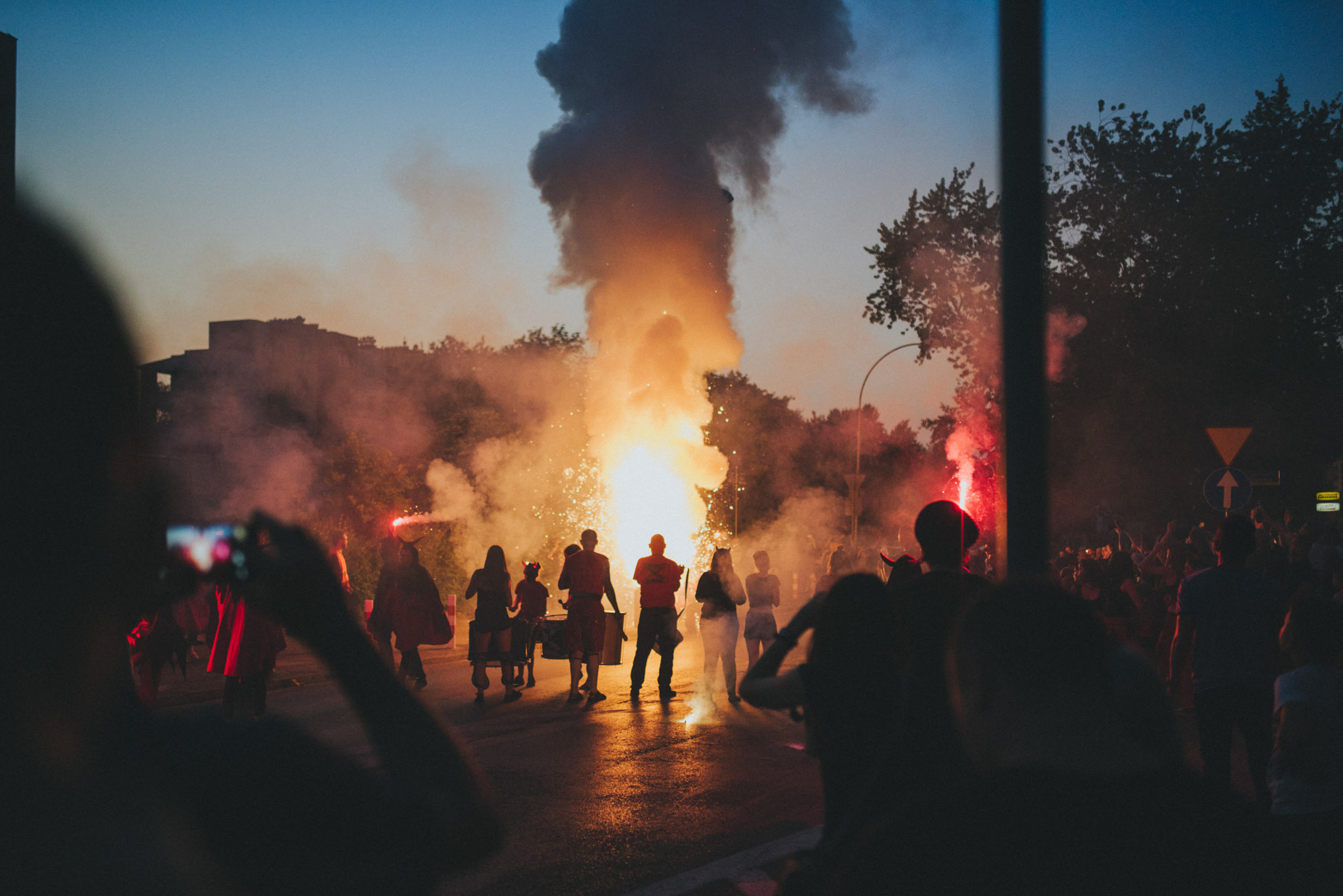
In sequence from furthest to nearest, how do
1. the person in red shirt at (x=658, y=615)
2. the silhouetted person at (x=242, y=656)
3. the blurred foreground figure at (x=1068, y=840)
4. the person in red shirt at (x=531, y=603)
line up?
the person in red shirt at (x=531, y=603), the person in red shirt at (x=658, y=615), the silhouetted person at (x=242, y=656), the blurred foreground figure at (x=1068, y=840)

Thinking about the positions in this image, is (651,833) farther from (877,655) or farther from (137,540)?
(137,540)

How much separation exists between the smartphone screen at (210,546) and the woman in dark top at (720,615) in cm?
1045

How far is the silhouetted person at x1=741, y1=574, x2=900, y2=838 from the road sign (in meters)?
10.7

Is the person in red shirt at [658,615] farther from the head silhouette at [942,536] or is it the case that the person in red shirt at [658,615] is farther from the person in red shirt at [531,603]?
the head silhouette at [942,536]

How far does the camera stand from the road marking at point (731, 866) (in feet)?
16.4

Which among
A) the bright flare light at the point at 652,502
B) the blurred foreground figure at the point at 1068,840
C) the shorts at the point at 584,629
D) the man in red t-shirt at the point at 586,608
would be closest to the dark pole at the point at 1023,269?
the blurred foreground figure at the point at 1068,840

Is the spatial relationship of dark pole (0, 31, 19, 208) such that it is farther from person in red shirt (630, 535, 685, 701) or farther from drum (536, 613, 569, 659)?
drum (536, 613, 569, 659)

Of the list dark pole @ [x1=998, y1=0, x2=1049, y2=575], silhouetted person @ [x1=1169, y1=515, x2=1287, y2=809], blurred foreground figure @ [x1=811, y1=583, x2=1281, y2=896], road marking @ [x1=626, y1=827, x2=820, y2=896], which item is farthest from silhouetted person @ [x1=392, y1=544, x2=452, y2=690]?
blurred foreground figure @ [x1=811, y1=583, x2=1281, y2=896]

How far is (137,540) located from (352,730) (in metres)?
8.94

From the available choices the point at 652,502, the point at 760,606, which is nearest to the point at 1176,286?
the point at 652,502

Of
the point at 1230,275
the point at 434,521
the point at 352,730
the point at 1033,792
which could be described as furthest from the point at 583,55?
the point at 1033,792

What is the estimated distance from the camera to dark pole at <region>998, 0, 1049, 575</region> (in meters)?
3.02

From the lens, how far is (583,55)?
2058cm

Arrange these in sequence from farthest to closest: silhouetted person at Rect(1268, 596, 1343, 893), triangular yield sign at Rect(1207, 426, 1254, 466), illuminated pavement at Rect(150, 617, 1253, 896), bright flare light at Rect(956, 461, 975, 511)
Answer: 1. bright flare light at Rect(956, 461, 975, 511)
2. triangular yield sign at Rect(1207, 426, 1254, 466)
3. illuminated pavement at Rect(150, 617, 1253, 896)
4. silhouetted person at Rect(1268, 596, 1343, 893)
